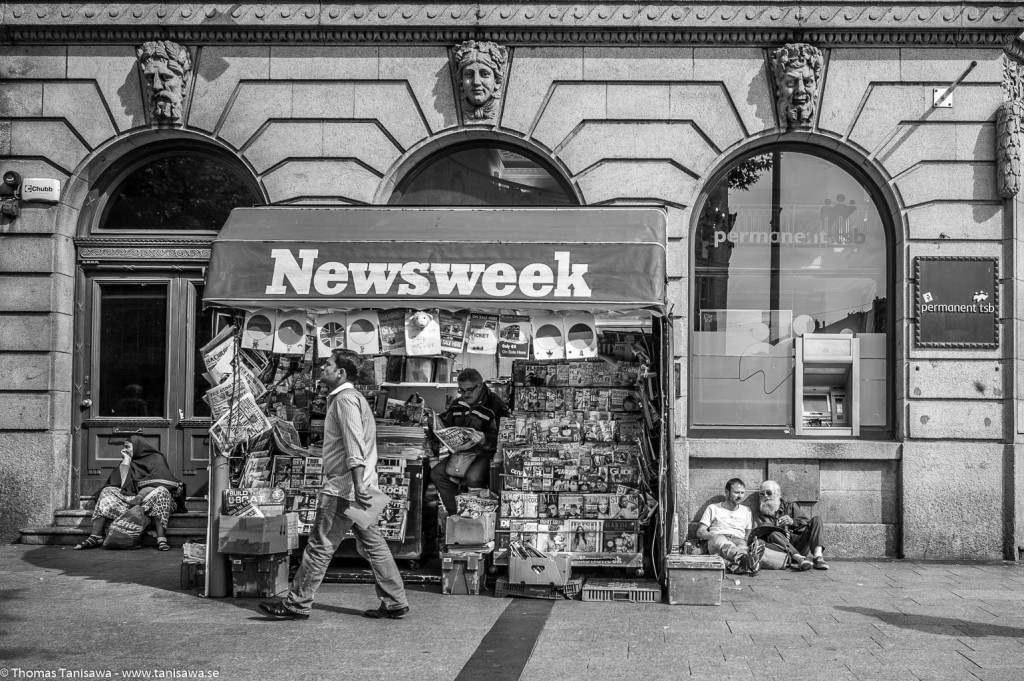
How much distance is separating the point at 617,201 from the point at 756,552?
4349mm

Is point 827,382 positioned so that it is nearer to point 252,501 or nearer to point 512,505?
point 512,505

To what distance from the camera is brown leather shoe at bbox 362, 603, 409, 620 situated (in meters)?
7.96

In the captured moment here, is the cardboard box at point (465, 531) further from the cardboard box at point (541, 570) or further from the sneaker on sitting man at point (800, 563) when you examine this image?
the sneaker on sitting man at point (800, 563)

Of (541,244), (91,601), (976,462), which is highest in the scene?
(541,244)

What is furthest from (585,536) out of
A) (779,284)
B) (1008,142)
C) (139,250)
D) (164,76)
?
(164,76)

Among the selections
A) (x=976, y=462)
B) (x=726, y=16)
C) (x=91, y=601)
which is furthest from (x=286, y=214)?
(x=976, y=462)

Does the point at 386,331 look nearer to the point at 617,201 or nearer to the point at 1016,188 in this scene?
the point at 617,201

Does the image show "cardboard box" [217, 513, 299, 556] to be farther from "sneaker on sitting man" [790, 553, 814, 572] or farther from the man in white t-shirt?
"sneaker on sitting man" [790, 553, 814, 572]

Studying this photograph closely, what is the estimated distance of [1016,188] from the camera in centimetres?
1132

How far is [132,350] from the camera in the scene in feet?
40.7

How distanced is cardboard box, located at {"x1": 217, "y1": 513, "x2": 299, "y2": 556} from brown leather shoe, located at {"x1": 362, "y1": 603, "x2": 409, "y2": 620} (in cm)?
113

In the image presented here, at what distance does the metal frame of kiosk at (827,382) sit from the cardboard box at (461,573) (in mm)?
4659

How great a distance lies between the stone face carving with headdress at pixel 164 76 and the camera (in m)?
11.9

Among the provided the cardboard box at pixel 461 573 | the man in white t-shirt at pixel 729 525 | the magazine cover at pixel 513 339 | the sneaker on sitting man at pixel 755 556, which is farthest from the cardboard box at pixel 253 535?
the sneaker on sitting man at pixel 755 556
